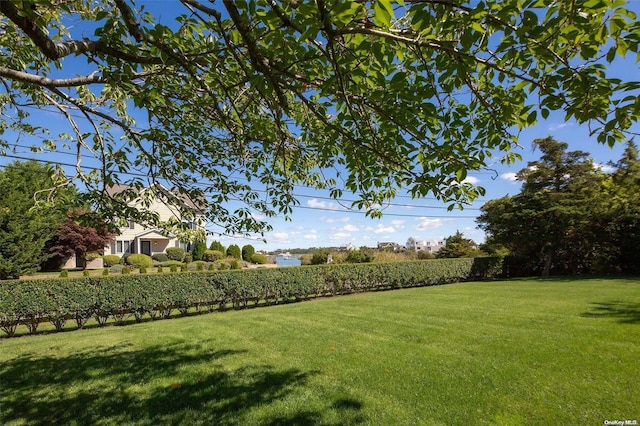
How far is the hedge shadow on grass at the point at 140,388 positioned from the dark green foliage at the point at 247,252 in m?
28.3

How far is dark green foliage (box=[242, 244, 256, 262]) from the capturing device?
3347 centimetres

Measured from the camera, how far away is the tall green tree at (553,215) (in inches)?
Result: 743

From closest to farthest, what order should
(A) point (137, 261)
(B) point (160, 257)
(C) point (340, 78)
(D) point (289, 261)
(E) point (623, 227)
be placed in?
(C) point (340, 78) → (E) point (623, 227) → (A) point (137, 261) → (D) point (289, 261) → (B) point (160, 257)

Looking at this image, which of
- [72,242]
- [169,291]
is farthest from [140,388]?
[72,242]

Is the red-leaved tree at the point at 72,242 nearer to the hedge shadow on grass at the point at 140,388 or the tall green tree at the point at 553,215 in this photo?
the hedge shadow on grass at the point at 140,388

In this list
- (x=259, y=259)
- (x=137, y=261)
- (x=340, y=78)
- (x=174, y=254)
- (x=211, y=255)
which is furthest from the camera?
(x=259, y=259)

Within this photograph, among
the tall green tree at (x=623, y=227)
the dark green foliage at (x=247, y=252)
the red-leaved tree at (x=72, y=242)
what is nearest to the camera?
the tall green tree at (x=623, y=227)

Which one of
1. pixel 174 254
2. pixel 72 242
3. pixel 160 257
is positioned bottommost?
pixel 160 257

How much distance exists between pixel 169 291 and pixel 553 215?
21.0 m

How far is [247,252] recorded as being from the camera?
33750 millimetres

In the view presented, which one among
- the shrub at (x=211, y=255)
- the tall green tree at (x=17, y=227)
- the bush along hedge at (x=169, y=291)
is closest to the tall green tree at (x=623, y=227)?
the bush along hedge at (x=169, y=291)

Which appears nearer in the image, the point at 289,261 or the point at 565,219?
the point at 565,219

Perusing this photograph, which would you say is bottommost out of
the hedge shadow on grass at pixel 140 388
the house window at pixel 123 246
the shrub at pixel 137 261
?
the hedge shadow on grass at pixel 140 388

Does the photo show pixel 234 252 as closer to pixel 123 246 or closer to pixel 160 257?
pixel 160 257
